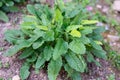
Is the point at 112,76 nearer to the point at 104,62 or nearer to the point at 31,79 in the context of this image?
the point at 104,62

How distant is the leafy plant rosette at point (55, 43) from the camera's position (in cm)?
440

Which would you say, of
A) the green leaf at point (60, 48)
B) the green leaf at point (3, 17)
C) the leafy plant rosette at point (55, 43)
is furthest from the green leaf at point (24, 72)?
the green leaf at point (3, 17)

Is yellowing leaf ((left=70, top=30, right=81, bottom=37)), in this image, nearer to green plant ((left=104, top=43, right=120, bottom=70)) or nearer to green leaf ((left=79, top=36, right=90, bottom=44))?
green leaf ((left=79, top=36, right=90, bottom=44))

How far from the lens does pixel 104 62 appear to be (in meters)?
5.17

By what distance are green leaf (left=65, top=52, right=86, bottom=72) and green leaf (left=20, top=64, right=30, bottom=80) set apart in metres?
0.64

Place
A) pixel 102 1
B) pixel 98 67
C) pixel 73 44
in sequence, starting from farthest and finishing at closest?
pixel 102 1, pixel 98 67, pixel 73 44

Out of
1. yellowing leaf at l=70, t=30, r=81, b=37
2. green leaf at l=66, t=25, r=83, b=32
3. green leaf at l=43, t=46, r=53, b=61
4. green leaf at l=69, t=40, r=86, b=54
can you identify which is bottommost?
green leaf at l=43, t=46, r=53, b=61

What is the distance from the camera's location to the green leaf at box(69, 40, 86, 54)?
4308mm

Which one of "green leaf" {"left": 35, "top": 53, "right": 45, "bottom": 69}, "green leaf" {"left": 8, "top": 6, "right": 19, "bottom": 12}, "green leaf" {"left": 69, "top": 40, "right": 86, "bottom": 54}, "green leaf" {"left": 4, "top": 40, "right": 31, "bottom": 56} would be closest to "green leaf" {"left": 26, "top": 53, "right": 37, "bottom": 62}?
"green leaf" {"left": 35, "top": 53, "right": 45, "bottom": 69}

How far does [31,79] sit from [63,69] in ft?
1.76

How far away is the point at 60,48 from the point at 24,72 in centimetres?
70

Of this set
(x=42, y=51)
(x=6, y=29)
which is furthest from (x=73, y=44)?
(x=6, y=29)

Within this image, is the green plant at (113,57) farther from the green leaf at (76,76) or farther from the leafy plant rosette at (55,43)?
the green leaf at (76,76)

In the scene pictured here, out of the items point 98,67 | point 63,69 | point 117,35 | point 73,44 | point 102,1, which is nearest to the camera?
point 73,44
